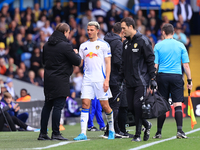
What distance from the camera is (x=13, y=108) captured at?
12.4m

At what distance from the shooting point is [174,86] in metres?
8.40

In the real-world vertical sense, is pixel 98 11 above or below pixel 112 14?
above

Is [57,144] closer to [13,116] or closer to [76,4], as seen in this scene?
[13,116]

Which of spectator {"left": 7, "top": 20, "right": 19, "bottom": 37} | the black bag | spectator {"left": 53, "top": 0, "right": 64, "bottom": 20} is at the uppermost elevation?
spectator {"left": 53, "top": 0, "right": 64, "bottom": 20}

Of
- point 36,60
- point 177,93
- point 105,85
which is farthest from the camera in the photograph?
point 36,60

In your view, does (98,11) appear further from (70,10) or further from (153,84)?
(153,84)

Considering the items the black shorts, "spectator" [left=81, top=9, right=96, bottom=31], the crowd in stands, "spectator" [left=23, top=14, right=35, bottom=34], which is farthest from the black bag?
"spectator" [left=81, top=9, right=96, bottom=31]

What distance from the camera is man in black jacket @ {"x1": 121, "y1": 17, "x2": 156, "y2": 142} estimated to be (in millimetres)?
7668

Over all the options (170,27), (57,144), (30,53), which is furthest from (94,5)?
(57,144)

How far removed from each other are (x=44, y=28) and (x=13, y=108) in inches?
285

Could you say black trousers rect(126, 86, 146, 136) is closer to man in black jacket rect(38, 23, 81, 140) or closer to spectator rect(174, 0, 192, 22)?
man in black jacket rect(38, 23, 81, 140)

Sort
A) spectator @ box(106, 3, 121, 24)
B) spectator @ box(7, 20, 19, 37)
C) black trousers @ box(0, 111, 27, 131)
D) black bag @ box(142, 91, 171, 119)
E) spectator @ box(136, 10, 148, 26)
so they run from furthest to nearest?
spectator @ box(136, 10, 148, 26)
spectator @ box(106, 3, 121, 24)
spectator @ box(7, 20, 19, 37)
black trousers @ box(0, 111, 27, 131)
black bag @ box(142, 91, 171, 119)

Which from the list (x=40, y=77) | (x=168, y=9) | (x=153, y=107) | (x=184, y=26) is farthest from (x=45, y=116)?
A: (x=168, y=9)

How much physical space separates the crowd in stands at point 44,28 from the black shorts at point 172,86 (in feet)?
24.8
